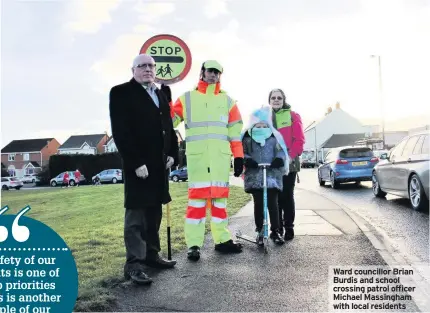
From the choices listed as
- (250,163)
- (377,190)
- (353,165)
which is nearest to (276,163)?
(250,163)

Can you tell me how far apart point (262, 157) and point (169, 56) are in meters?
1.84

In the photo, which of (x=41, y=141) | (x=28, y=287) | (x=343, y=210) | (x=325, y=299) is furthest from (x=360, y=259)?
(x=41, y=141)

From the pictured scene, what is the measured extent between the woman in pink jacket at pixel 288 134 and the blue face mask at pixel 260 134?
50 cm

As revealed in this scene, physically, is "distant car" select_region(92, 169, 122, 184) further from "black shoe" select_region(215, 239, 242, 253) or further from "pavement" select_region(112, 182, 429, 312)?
"black shoe" select_region(215, 239, 242, 253)

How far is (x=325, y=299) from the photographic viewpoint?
12.5 ft

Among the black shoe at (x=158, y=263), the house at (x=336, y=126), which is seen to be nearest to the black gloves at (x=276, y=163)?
the black shoe at (x=158, y=263)

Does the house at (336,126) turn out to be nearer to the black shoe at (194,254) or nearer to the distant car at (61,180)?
the distant car at (61,180)

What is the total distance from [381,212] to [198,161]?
19.1 feet

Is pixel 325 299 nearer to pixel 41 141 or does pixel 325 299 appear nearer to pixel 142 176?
pixel 142 176

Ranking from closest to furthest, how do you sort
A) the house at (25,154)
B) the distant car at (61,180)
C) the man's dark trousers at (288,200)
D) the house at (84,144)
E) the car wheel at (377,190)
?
the man's dark trousers at (288,200), the car wheel at (377,190), the distant car at (61,180), the house at (25,154), the house at (84,144)

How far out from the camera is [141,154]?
4.66 meters

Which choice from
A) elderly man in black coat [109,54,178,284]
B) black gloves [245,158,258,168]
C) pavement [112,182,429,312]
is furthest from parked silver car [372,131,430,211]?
elderly man in black coat [109,54,178,284]

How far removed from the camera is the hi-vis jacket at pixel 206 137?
5.42 metres

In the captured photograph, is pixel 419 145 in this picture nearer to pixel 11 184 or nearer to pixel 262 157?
pixel 262 157
